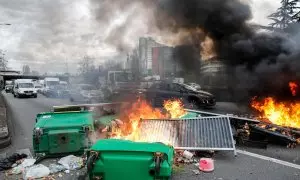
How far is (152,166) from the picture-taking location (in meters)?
4.44

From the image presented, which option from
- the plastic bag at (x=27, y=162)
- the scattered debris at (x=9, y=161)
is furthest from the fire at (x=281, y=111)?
the scattered debris at (x=9, y=161)

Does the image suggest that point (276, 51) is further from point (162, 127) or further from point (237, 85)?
point (162, 127)

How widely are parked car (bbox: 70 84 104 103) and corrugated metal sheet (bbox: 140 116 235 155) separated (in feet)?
38.8

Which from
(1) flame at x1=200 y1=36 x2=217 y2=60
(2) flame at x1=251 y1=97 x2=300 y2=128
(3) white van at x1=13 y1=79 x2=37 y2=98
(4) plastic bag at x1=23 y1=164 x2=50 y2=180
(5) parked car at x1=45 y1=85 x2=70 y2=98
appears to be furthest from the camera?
(3) white van at x1=13 y1=79 x2=37 y2=98

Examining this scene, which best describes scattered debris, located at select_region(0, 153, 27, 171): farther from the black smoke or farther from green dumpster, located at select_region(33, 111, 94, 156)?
the black smoke

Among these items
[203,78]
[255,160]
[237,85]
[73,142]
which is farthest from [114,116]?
[203,78]

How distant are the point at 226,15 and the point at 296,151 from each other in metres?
8.77

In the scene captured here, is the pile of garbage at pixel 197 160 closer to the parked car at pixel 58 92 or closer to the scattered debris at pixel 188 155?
the scattered debris at pixel 188 155

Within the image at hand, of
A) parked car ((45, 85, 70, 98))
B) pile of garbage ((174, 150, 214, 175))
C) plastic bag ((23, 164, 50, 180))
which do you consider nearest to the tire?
pile of garbage ((174, 150, 214, 175))

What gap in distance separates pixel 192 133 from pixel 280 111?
5.21m

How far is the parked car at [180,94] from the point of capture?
17203 millimetres

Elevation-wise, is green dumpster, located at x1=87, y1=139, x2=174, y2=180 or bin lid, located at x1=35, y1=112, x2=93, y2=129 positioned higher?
bin lid, located at x1=35, y1=112, x2=93, y2=129

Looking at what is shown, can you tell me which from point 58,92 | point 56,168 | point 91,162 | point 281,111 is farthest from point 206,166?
point 58,92

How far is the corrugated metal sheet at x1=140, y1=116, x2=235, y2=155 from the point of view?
6816 millimetres
